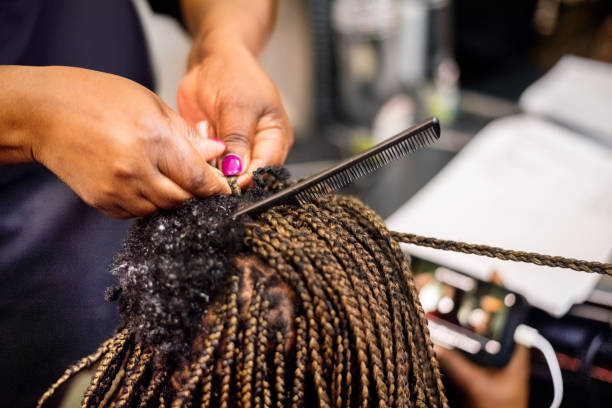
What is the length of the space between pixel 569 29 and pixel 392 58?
72 centimetres

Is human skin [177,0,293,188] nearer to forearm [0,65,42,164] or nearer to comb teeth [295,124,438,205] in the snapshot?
comb teeth [295,124,438,205]

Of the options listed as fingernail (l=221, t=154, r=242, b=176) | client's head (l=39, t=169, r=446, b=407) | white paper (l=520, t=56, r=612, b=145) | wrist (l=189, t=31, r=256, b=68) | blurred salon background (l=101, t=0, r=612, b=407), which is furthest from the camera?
white paper (l=520, t=56, r=612, b=145)

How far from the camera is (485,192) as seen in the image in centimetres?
101

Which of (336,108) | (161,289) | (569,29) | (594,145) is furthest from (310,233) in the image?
(569,29)

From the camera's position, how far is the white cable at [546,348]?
1.86 ft

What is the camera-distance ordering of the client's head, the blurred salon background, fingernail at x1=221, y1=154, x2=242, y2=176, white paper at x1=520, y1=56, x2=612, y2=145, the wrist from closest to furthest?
the client's head, fingernail at x1=221, y1=154, x2=242, y2=176, the wrist, the blurred salon background, white paper at x1=520, y1=56, x2=612, y2=145

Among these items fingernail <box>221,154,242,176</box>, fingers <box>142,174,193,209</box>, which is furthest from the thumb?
fingers <box>142,174,193,209</box>

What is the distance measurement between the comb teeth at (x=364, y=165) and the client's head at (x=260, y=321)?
4cm

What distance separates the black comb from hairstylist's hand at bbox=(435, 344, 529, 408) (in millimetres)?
296

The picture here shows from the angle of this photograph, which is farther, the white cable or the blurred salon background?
the blurred salon background

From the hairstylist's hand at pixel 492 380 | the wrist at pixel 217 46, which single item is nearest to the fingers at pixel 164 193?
the wrist at pixel 217 46

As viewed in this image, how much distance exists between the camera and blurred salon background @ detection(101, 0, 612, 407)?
0.79 m

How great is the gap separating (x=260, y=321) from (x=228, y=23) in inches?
20.1

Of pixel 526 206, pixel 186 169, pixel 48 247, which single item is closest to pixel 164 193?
pixel 186 169
